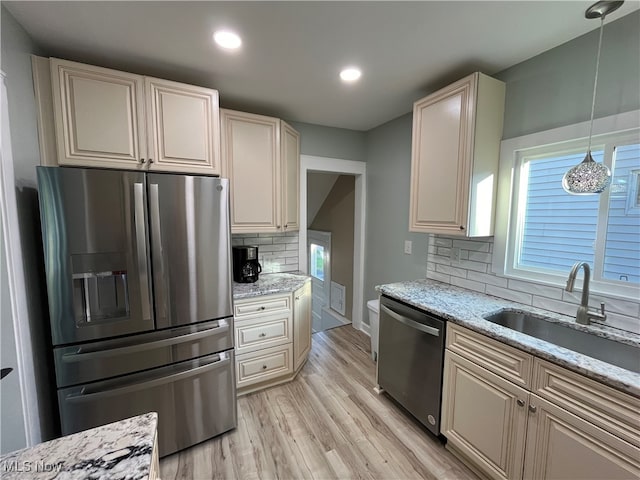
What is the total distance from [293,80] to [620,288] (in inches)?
91.8

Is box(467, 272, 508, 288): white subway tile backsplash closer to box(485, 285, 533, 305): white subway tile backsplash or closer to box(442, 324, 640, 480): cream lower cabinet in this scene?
box(485, 285, 533, 305): white subway tile backsplash

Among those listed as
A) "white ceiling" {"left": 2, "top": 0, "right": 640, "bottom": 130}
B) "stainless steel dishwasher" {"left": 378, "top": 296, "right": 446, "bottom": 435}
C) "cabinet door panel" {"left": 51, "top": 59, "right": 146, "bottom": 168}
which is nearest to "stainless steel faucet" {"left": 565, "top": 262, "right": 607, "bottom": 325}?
"stainless steel dishwasher" {"left": 378, "top": 296, "right": 446, "bottom": 435}

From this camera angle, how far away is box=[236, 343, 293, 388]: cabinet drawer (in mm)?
2148

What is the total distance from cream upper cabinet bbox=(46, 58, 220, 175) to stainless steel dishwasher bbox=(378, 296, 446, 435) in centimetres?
170

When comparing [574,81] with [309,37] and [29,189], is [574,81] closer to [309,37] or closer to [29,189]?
[309,37]

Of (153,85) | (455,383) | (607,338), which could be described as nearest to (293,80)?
(153,85)

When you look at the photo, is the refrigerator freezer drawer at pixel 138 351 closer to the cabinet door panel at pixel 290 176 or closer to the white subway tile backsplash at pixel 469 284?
the cabinet door panel at pixel 290 176

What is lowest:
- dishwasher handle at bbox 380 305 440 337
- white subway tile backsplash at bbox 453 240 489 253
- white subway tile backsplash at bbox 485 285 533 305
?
dishwasher handle at bbox 380 305 440 337

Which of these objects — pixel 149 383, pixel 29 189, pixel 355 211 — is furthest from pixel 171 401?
pixel 355 211

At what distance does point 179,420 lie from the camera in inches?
65.4

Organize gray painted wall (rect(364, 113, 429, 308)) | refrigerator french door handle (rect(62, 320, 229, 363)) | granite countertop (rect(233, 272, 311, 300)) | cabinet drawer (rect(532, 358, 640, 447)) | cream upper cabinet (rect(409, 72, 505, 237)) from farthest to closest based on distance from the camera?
gray painted wall (rect(364, 113, 429, 308)) → granite countertop (rect(233, 272, 311, 300)) → cream upper cabinet (rect(409, 72, 505, 237)) → refrigerator french door handle (rect(62, 320, 229, 363)) → cabinet drawer (rect(532, 358, 640, 447))

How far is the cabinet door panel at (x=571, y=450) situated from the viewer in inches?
39.3

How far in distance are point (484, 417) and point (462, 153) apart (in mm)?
1570

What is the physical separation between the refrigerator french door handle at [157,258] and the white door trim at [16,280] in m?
0.54
